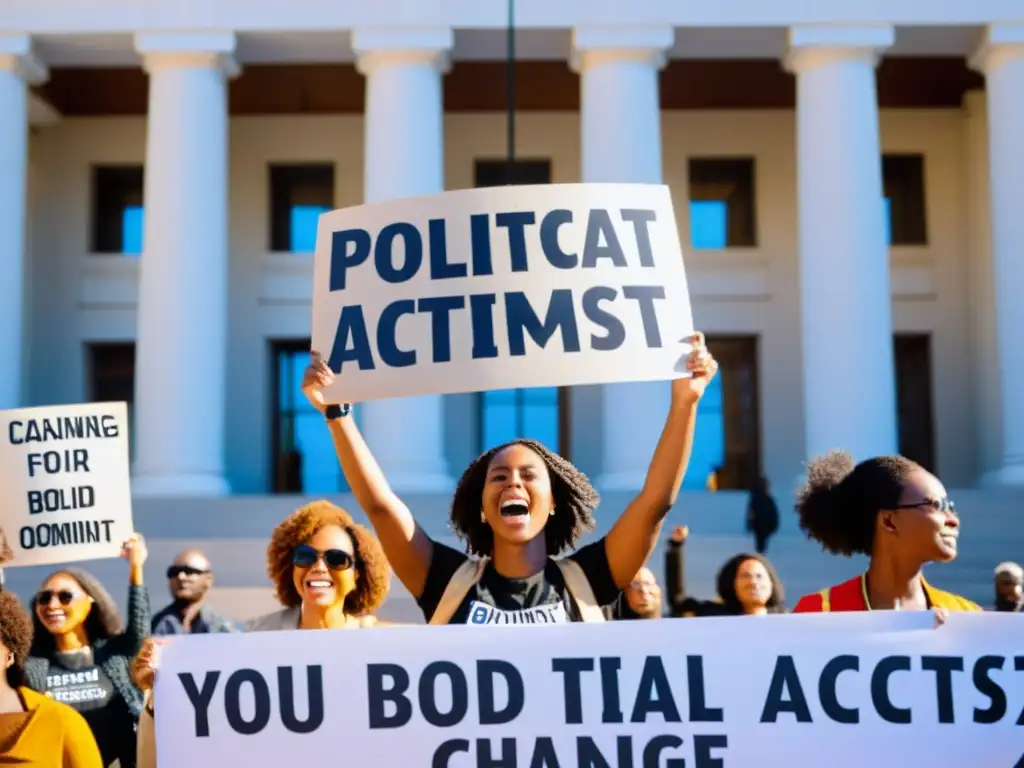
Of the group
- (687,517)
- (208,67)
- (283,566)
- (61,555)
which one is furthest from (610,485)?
(283,566)

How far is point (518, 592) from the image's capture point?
4.13 m

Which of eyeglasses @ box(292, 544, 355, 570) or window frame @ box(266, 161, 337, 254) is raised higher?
window frame @ box(266, 161, 337, 254)

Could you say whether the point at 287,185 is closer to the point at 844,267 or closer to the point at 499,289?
the point at 844,267

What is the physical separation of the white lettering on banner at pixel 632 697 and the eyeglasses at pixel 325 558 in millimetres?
749

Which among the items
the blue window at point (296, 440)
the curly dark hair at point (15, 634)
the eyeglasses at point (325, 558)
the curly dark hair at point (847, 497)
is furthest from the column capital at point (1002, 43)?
the curly dark hair at point (15, 634)

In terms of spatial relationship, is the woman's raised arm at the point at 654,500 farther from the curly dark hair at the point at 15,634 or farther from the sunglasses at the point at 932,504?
the curly dark hair at the point at 15,634

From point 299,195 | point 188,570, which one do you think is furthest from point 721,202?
point 188,570

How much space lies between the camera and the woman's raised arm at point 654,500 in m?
4.16

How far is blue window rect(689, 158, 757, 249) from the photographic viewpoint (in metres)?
29.0

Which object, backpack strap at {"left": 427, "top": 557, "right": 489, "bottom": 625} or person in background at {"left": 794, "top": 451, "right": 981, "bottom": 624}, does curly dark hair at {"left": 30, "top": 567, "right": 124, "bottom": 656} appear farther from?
person in background at {"left": 794, "top": 451, "right": 981, "bottom": 624}

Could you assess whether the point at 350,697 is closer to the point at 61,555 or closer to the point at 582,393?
the point at 61,555

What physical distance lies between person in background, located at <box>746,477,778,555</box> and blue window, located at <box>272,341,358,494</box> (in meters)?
11.1

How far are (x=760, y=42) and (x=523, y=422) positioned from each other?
8.55 m

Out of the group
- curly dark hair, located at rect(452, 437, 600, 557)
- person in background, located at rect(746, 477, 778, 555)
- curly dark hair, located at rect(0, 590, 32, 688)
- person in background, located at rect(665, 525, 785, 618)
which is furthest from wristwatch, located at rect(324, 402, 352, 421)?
person in background, located at rect(746, 477, 778, 555)
